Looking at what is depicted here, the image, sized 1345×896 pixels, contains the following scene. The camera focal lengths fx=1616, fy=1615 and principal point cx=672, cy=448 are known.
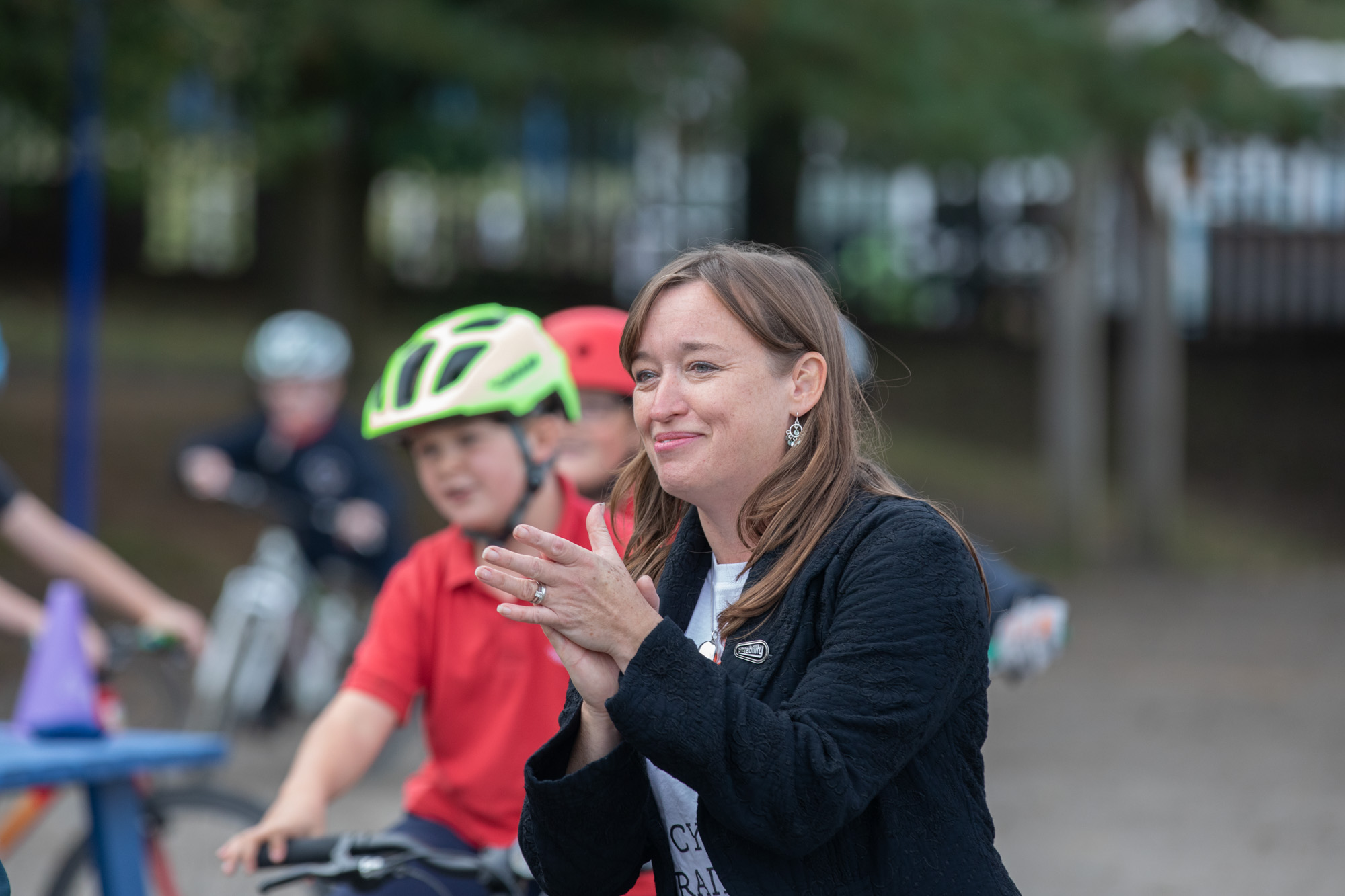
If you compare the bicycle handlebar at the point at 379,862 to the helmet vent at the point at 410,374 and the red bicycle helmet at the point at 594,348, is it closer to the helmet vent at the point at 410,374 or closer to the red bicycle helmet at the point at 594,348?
the helmet vent at the point at 410,374

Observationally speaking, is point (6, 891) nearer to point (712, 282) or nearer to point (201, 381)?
point (712, 282)

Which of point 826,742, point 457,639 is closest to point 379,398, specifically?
point 457,639

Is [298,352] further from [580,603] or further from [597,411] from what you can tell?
[580,603]

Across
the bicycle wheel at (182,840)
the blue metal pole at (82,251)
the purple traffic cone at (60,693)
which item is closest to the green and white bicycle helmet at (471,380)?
the purple traffic cone at (60,693)

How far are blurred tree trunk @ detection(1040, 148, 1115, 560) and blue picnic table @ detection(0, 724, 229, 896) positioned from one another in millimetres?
12355

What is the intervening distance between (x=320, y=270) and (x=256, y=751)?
668cm

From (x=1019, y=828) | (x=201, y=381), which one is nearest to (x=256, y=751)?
(x=1019, y=828)

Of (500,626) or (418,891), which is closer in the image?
(418,891)

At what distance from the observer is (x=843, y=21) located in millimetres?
11141

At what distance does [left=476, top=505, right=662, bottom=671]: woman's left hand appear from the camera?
1.88 m

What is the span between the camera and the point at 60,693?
3.41 m

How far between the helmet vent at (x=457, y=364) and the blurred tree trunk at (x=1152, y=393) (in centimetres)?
1351

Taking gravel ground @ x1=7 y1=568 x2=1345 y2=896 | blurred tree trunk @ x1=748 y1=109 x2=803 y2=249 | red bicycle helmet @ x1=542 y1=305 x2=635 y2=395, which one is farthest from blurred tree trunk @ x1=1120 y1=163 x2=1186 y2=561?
red bicycle helmet @ x1=542 y1=305 x2=635 y2=395

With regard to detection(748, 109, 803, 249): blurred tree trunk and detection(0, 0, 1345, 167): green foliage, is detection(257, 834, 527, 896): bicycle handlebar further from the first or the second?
detection(748, 109, 803, 249): blurred tree trunk
